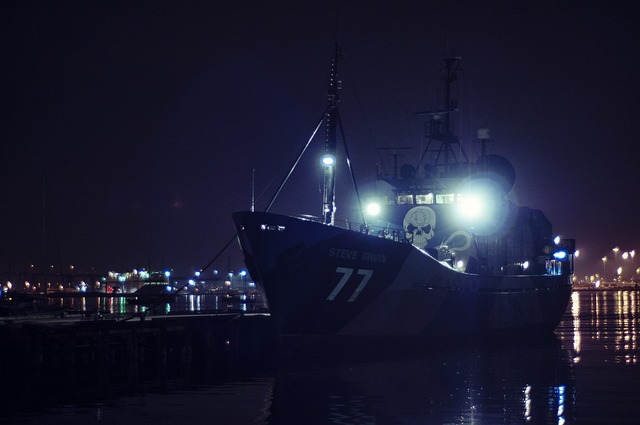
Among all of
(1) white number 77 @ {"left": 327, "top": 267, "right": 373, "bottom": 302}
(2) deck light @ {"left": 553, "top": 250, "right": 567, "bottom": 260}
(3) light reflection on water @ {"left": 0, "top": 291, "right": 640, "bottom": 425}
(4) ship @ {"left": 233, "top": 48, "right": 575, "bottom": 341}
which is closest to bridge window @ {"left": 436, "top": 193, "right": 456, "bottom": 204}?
(4) ship @ {"left": 233, "top": 48, "right": 575, "bottom": 341}

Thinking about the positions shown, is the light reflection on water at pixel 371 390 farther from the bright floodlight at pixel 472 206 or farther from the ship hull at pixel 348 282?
the bright floodlight at pixel 472 206

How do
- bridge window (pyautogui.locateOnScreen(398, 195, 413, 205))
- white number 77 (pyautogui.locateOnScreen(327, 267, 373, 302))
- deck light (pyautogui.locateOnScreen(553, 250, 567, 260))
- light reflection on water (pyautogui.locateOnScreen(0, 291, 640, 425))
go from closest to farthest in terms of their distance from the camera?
light reflection on water (pyautogui.locateOnScreen(0, 291, 640, 425)), white number 77 (pyautogui.locateOnScreen(327, 267, 373, 302)), bridge window (pyautogui.locateOnScreen(398, 195, 413, 205)), deck light (pyautogui.locateOnScreen(553, 250, 567, 260))

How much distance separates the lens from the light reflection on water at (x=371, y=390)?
23.8 m

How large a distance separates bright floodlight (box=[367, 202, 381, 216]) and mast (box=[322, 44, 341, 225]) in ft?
35.4

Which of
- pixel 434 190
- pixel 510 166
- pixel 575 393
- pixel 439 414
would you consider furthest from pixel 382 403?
pixel 510 166

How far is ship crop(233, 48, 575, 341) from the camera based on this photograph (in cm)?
3503

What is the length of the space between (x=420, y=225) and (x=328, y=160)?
11.2 meters

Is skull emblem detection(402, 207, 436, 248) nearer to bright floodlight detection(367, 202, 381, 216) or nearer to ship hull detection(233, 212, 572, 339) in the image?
bright floodlight detection(367, 202, 381, 216)

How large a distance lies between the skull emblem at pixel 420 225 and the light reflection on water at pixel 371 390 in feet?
21.9

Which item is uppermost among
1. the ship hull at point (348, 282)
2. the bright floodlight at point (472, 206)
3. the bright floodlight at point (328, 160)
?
the bright floodlight at point (328, 160)

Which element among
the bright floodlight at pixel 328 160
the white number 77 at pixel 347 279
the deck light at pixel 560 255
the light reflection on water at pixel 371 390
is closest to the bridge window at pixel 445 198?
the light reflection on water at pixel 371 390

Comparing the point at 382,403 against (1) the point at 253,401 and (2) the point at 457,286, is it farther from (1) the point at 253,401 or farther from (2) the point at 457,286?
(2) the point at 457,286

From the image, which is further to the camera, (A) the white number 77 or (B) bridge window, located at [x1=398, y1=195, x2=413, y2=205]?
(B) bridge window, located at [x1=398, y1=195, x2=413, y2=205]

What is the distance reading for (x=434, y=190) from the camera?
4794cm
